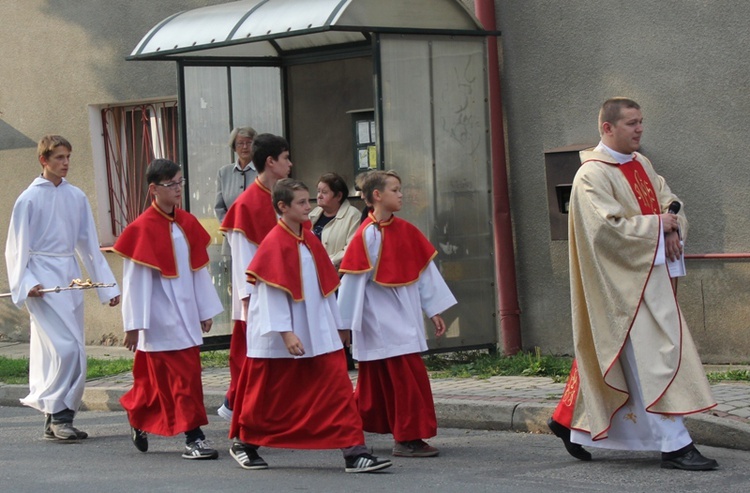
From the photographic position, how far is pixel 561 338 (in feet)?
35.6

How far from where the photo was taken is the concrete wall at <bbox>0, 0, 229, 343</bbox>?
13742mm

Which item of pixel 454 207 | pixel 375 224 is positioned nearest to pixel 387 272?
pixel 375 224

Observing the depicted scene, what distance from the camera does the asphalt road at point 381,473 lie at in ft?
21.9

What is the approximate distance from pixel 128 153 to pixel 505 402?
22.1 feet

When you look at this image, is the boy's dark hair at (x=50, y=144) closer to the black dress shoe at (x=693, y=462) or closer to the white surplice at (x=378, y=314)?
the white surplice at (x=378, y=314)

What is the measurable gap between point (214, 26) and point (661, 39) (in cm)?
365

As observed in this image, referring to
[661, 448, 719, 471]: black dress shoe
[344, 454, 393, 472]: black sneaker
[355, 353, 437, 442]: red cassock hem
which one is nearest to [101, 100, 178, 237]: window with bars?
[355, 353, 437, 442]: red cassock hem

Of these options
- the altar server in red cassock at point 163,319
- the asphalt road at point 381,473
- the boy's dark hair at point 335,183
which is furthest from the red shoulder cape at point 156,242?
the boy's dark hair at point 335,183

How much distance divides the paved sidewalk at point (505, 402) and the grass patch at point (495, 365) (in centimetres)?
23

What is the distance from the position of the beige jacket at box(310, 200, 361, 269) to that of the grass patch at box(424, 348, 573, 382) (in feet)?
3.90

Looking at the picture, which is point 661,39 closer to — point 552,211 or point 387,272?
point 552,211

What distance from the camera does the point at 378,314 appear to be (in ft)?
25.9

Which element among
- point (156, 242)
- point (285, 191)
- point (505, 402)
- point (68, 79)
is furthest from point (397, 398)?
point (68, 79)

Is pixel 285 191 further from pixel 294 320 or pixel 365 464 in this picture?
pixel 365 464
